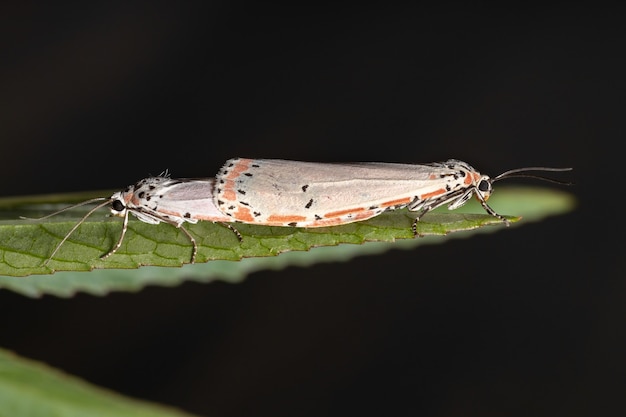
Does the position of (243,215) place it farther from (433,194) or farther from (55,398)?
(55,398)

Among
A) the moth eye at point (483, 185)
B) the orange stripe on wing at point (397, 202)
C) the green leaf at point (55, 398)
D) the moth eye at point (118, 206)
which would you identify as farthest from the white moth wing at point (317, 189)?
the green leaf at point (55, 398)

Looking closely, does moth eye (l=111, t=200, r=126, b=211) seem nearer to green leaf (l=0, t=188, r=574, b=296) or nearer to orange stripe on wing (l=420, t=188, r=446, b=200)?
green leaf (l=0, t=188, r=574, b=296)

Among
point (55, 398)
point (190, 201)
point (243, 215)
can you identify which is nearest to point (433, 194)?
point (243, 215)

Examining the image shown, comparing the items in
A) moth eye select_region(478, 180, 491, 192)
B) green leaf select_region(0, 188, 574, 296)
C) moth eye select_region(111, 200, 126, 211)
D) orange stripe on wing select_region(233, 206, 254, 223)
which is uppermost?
moth eye select_region(478, 180, 491, 192)

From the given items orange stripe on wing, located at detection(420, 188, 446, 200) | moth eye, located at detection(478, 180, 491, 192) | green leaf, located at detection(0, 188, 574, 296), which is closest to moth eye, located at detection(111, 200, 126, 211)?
green leaf, located at detection(0, 188, 574, 296)

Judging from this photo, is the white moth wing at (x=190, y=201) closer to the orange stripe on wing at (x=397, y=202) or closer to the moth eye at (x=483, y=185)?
the orange stripe on wing at (x=397, y=202)

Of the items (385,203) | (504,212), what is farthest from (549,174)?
(385,203)

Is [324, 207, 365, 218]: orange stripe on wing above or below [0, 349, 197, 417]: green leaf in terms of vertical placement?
above
